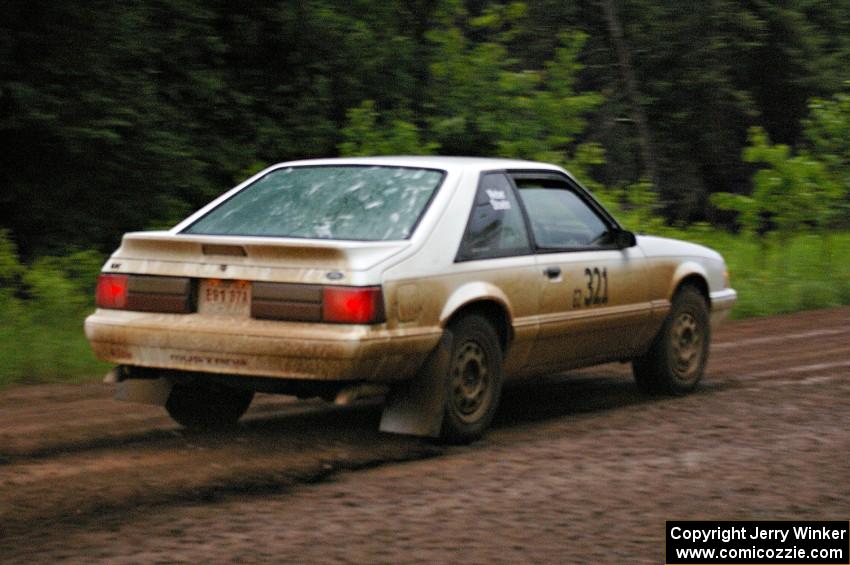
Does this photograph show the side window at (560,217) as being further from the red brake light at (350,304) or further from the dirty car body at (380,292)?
the red brake light at (350,304)

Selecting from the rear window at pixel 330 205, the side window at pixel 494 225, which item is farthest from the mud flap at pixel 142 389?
the side window at pixel 494 225

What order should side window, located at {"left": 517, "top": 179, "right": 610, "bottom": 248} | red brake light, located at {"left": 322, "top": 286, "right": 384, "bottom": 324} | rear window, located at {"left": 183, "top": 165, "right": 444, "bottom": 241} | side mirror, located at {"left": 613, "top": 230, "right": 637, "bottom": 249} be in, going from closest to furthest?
1. red brake light, located at {"left": 322, "top": 286, "right": 384, "bottom": 324}
2. rear window, located at {"left": 183, "top": 165, "right": 444, "bottom": 241}
3. side window, located at {"left": 517, "top": 179, "right": 610, "bottom": 248}
4. side mirror, located at {"left": 613, "top": 230, "right": 637, "bottom": 249}

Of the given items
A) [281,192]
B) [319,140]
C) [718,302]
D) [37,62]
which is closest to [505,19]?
[319,140]

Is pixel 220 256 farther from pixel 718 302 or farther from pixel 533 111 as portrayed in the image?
pixel 533 111

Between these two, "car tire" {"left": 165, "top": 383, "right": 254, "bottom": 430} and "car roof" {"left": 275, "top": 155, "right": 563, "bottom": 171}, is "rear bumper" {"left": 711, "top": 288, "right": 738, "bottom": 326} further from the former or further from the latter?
"car tire" {"left": 165, "top": 383, "right": 254, "bottom": 430}

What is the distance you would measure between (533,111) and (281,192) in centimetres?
1087

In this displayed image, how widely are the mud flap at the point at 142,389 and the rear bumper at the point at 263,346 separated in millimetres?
179

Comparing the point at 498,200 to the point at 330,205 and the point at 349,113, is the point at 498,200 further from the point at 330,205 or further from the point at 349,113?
the point at 349,113

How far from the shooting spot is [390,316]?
282 inches

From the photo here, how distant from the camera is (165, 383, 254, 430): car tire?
8.07 m

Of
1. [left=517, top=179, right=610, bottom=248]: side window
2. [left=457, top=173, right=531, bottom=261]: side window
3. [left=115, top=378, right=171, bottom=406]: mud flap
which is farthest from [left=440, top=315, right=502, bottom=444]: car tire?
[left=115, top=378, right=171, bottom=406]: mud flap

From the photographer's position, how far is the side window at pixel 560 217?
337 inches

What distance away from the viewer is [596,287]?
8.77 m

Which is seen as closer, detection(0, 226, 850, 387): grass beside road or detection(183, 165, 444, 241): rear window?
detection(183, 165, 444, 241): rear window
